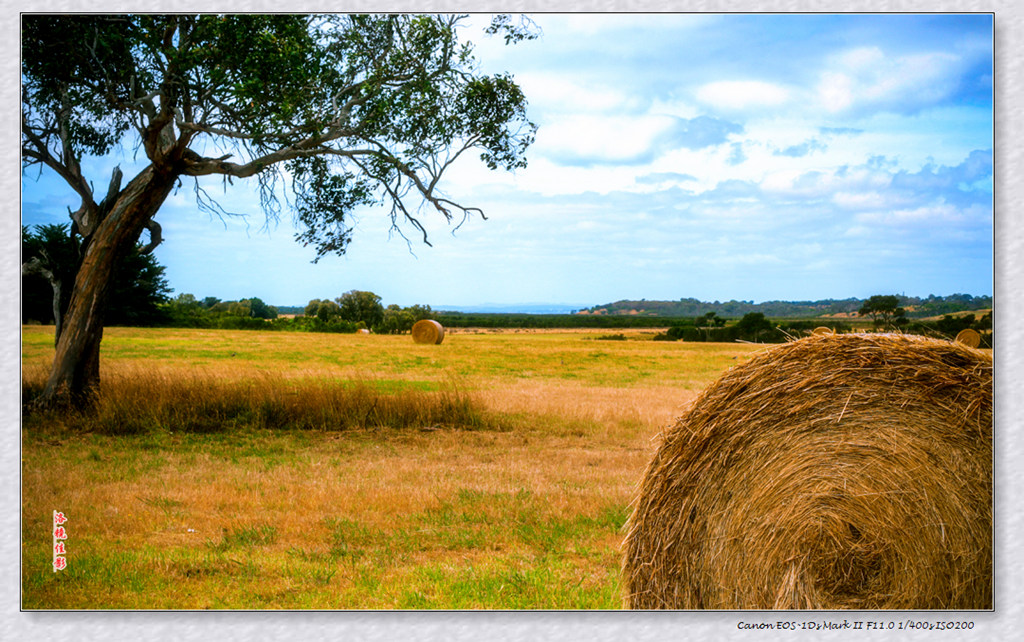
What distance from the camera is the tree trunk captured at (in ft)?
27.9

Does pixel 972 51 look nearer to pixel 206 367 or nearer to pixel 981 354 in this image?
pixel 981 354

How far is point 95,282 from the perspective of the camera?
874 cm

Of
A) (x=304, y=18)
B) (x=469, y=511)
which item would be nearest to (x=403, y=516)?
(x=469, y=511)

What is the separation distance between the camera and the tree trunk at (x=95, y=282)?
8.51 metres

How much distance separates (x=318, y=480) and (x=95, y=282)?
14.6 feet

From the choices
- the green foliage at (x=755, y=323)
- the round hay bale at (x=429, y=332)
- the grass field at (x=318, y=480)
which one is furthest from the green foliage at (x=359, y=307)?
the round hay bale at (x=429, y=332)

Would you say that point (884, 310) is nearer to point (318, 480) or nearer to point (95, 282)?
point (318, 480)

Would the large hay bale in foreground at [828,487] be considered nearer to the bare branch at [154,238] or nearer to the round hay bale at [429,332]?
the bare branch at [154,238]

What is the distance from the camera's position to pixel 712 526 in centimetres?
364

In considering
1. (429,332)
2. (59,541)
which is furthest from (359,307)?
(429,332)

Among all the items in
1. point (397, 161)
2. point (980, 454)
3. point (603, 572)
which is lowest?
point (603, 572)

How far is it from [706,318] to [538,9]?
371 cm

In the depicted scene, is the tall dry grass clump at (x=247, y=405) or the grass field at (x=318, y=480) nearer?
the grass field at (x=318, y=480)

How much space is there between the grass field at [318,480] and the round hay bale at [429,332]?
5.55 meters
